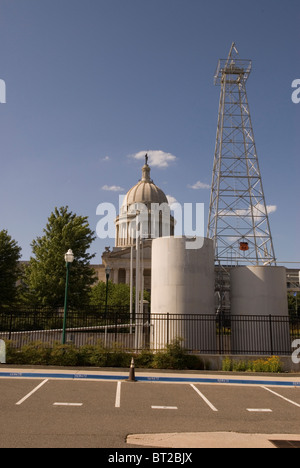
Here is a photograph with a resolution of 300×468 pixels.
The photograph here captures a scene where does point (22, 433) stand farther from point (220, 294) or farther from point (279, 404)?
point (220, 294)

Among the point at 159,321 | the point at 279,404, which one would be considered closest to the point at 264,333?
the point at 159,321

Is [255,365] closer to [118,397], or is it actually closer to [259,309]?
[259,309]

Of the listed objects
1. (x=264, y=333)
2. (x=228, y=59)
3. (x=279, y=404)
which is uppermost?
(x=228, y=59)

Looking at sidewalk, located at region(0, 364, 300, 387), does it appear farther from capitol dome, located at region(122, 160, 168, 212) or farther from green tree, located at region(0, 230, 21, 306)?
capitol dome, located at region(122, 160, 168, 212)

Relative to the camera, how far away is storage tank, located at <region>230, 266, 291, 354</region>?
913 inches

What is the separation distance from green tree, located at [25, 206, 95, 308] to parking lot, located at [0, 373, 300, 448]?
64.9 ft

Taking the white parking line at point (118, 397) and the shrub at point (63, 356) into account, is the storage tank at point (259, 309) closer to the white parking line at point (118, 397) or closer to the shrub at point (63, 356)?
the shrub at point (63, 356)

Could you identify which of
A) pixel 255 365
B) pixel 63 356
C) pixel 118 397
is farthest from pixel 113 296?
pixel 118 397

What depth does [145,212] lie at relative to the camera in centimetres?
8962

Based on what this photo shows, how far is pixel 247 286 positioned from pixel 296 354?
5.26 meters

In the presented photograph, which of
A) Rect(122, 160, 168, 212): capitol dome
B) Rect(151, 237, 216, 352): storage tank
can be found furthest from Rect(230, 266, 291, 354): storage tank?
Rect(122, 160, 168, 212): capitol dome

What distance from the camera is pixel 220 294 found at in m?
31.6

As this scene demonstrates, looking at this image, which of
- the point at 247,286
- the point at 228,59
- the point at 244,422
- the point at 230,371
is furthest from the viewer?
the point at 228,59
